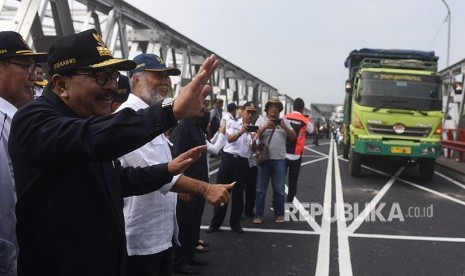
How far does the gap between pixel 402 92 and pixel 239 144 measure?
18.8 feet

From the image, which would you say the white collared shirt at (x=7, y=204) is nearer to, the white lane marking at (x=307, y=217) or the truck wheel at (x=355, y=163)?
the white lane marking at (x=307, y=217)

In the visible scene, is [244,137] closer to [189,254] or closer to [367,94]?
[189,254]

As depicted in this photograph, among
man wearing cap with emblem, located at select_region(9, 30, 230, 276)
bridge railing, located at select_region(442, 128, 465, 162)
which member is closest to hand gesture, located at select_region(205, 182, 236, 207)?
man wearing cap with emblem, located at select_region(9, 30, 230, 276)

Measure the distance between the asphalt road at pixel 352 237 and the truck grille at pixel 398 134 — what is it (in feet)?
4.70

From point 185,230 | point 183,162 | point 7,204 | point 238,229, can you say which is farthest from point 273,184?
point 7,204

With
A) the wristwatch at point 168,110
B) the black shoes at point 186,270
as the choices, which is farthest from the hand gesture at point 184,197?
the wristwatch at point 168,110

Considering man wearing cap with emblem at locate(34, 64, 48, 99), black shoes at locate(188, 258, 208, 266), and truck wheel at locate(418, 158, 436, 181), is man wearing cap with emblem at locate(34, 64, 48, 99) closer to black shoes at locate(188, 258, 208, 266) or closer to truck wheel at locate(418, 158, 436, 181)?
black shoes at locate(188, 258, 208, 266)

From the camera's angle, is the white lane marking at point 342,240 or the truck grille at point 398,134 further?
the truck grille at point 398,134

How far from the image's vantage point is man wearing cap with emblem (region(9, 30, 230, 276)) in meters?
1.38

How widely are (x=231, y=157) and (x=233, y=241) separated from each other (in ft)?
3.60

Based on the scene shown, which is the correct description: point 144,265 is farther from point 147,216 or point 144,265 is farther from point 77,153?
point 77,153

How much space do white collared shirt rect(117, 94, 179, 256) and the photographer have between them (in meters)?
3.43

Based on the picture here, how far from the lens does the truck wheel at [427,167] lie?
9836 mm

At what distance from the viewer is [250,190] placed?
21.5 feet
